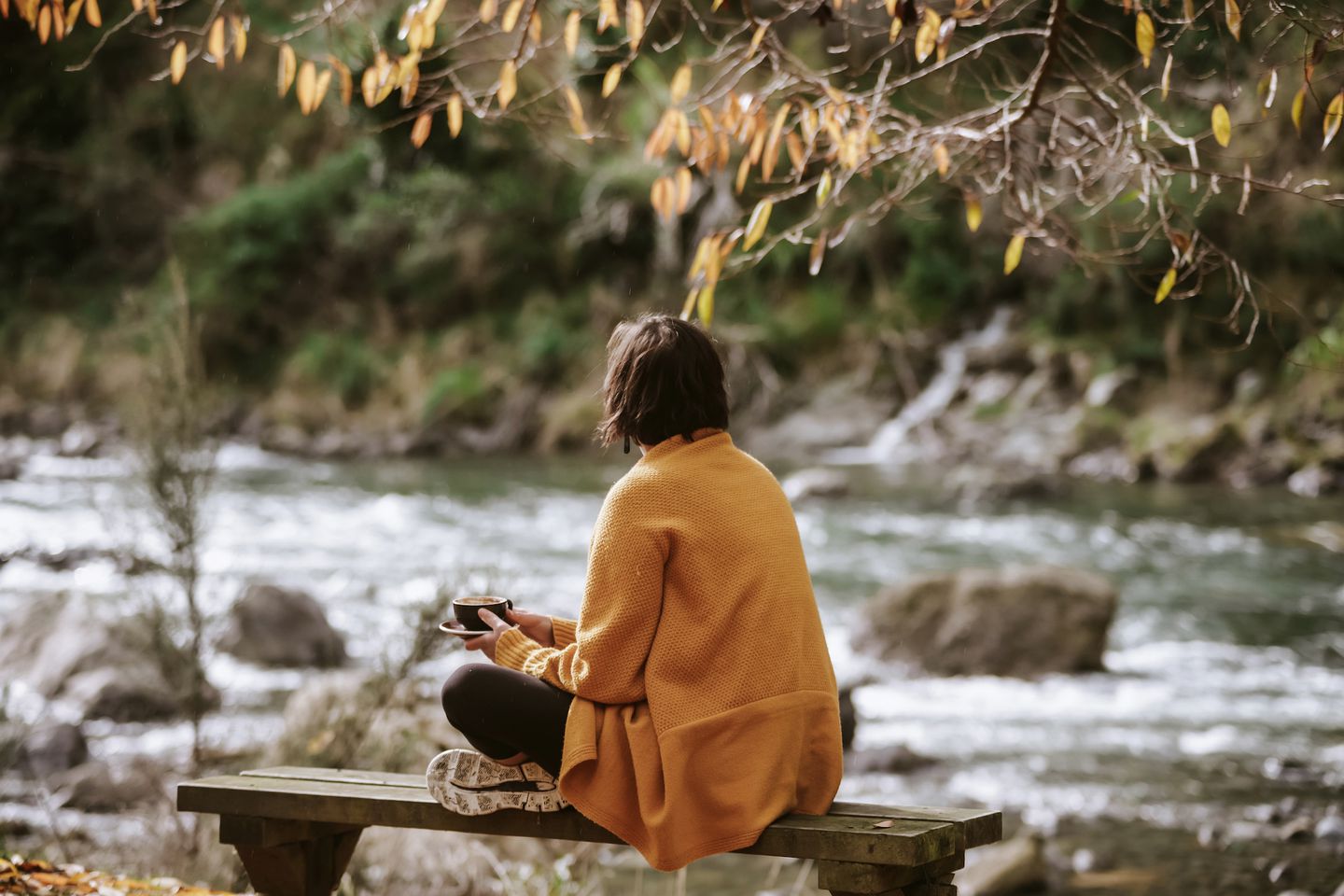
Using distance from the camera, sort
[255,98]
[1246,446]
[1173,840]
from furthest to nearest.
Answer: [255,98], [1246,446], [1173,840]

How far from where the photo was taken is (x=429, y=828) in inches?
118

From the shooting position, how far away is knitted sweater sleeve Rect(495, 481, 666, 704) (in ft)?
8.92

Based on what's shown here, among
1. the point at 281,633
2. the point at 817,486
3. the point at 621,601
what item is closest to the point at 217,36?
the point at 621,601

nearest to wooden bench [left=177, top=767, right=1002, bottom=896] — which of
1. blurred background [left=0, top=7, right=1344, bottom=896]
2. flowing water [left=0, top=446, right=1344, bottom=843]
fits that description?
blurred background [left=0, top=7, right=1344, bottom=896]

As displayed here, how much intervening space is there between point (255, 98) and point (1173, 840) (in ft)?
109

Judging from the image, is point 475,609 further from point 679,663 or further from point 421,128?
point 421,128

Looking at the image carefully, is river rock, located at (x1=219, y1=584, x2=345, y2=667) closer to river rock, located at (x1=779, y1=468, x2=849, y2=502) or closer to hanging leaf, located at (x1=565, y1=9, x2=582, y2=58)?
hanging leaf, located at (x1=565, y1=9, x2=582, y2=58)

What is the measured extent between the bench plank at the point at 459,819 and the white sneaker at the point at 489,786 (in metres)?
0.04

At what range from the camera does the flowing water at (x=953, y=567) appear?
6879 millimetres


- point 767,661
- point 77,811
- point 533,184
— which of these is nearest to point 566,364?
point 533,184

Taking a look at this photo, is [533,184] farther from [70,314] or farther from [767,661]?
[767,661]

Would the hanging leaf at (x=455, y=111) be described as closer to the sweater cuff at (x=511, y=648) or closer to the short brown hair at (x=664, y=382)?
the short brown hair at (x=664, y=382)

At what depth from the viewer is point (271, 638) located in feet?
30.2

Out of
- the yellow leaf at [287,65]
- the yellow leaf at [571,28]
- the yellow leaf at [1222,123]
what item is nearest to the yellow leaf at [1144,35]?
the yellow leaf at [1222,123]
